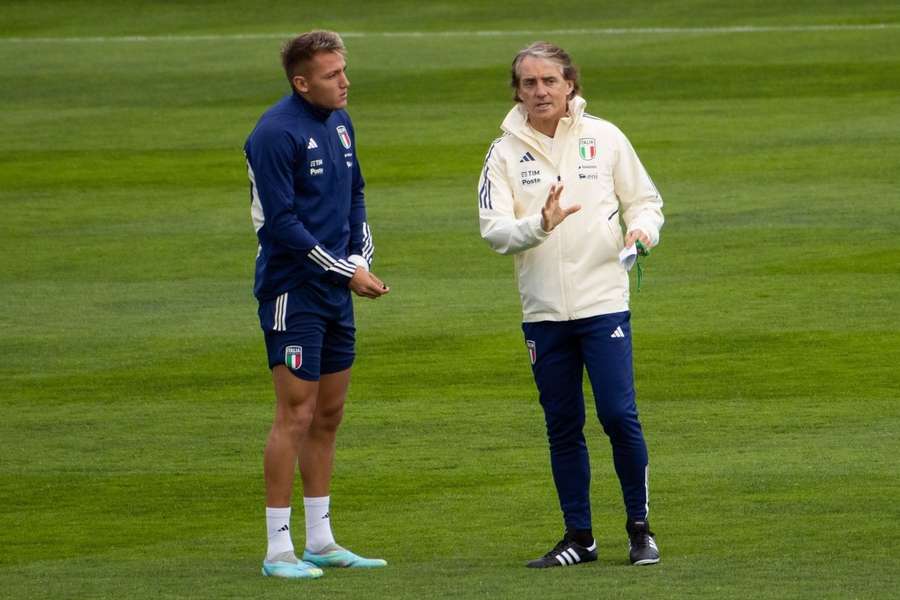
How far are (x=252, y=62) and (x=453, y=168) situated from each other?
28.9 ft

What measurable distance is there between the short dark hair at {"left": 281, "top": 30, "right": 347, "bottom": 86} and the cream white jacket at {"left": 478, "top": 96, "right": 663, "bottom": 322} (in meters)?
0.67

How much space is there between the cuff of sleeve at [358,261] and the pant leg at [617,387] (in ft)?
2.62

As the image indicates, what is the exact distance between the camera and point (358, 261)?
6.35 metres

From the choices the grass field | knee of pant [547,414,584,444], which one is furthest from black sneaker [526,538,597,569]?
knee of pant [547,414,584,444]

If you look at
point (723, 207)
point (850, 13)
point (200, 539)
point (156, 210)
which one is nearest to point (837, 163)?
point (723, 207)

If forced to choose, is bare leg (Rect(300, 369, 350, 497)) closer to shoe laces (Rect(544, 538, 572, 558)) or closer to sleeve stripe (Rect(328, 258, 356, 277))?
sleeve stripe (Rect(328, 258, 356, 277))

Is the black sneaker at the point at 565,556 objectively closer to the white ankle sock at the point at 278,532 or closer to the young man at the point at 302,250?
the young man at the point at 302,250

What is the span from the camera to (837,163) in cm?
1673

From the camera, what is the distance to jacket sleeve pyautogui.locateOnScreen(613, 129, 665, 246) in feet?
20.8

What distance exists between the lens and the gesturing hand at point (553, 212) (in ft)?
19.7

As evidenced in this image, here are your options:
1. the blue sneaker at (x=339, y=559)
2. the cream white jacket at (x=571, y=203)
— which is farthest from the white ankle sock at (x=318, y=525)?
the cream white jacket at (x=571, y=203)

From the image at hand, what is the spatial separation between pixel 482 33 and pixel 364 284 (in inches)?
884

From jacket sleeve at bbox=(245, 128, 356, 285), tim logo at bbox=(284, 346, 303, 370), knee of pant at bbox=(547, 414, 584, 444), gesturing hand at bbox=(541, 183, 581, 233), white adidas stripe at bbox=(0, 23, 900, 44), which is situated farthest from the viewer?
white adidas stripe at bbox=(0, 23, 900, 44)

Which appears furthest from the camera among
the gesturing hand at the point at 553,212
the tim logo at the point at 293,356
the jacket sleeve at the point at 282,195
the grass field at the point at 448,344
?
the grass field at the point at 448,344
